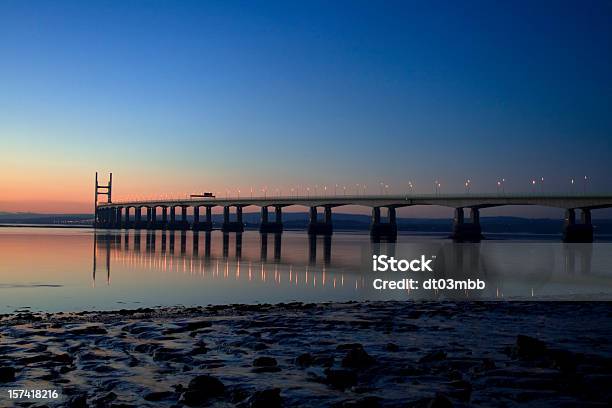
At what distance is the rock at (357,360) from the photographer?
989 cm

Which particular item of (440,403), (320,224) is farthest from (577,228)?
(440,403)

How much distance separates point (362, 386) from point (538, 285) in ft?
74.7

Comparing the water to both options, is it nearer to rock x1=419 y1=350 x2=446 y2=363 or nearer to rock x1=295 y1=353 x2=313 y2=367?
rock x1=295 y1=353 x2=313 y2=367

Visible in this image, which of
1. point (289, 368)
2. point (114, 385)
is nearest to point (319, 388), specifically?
point (289, 368)

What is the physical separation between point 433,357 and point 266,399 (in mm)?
3735

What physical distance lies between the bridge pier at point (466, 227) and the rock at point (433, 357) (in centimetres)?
9515

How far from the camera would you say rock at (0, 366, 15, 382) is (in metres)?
8.77

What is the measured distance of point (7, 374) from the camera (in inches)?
349

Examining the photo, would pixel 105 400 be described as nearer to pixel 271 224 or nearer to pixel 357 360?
pixel 357 360

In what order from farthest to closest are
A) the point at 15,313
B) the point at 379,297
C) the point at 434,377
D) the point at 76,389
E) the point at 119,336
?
the point at 379,297
the point at 15,313
the point at 119,336
the point at 434,377
the point at 76,389

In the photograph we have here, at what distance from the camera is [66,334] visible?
1274 centimetres

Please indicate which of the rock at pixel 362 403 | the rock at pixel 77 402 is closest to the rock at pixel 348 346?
the rock at pixel 362 403

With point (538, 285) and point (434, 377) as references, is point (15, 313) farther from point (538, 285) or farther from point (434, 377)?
point (538, 285)

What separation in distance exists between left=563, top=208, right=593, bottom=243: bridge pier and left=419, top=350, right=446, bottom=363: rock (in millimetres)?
89943
